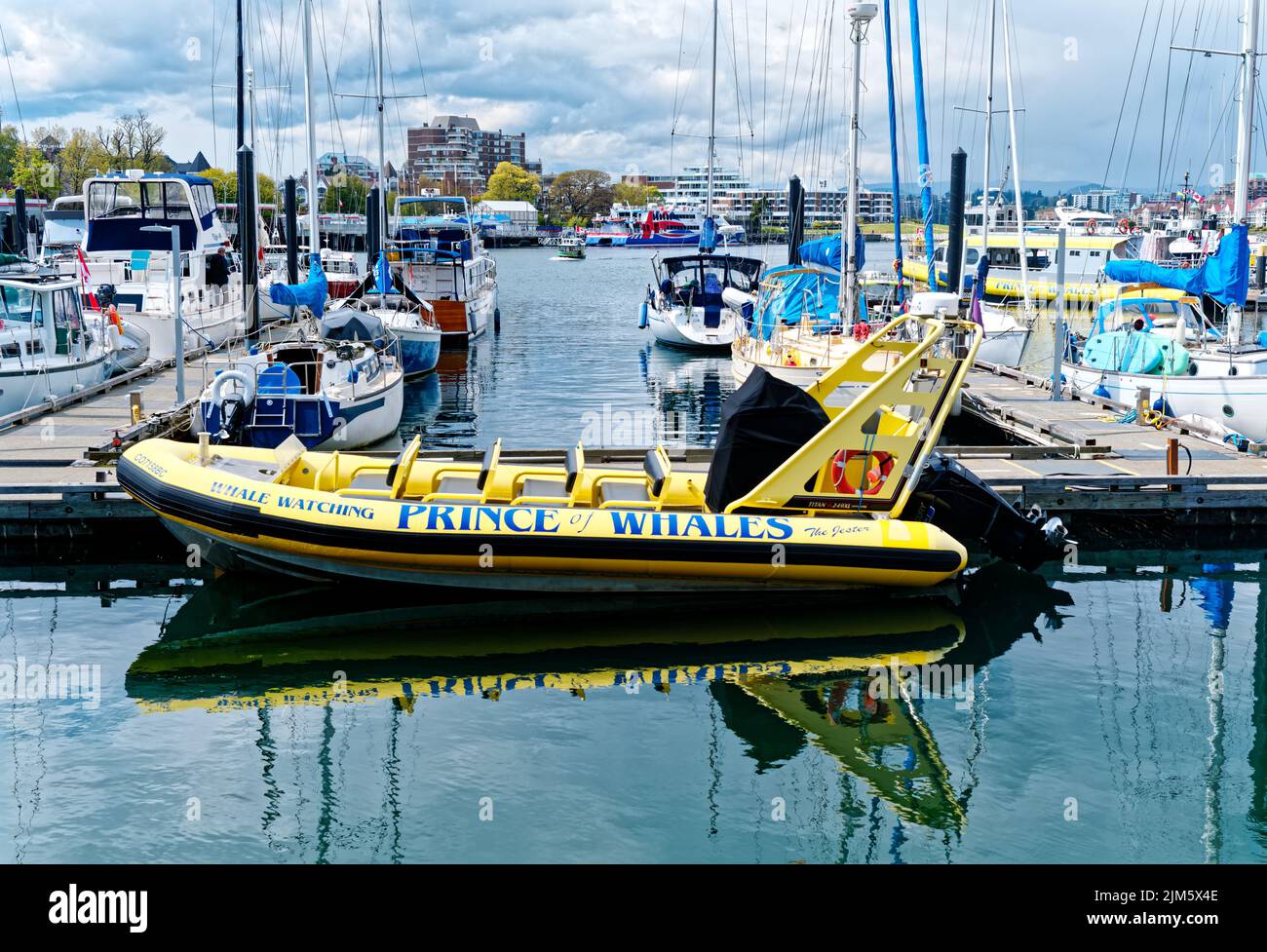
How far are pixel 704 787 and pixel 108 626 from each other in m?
7.50

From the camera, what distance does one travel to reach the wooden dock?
620 inches


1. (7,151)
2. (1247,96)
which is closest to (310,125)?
(1247,96)

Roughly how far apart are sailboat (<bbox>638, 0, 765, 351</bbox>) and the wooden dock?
20.0m

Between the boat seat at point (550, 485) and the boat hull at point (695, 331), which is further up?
the boat hull at point (695, 331)

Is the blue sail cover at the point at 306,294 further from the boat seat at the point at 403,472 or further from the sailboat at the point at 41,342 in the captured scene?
the boat seat at the point at 403,472

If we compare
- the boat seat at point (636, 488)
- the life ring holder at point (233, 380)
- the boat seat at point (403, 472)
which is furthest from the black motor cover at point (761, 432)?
the life ring holder at point (233, 380)

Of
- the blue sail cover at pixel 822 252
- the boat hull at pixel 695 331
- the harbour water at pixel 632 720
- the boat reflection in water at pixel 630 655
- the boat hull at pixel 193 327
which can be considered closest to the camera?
the harbour water at pixel 632 720

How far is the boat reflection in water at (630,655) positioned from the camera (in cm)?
1116

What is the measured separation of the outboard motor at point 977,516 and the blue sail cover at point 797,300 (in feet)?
49.4

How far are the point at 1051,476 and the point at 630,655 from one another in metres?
6.91

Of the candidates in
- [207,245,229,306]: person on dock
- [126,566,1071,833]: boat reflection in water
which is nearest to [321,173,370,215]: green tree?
[207,245,229,306]: person on dock

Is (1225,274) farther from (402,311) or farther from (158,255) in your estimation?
(158,255)
